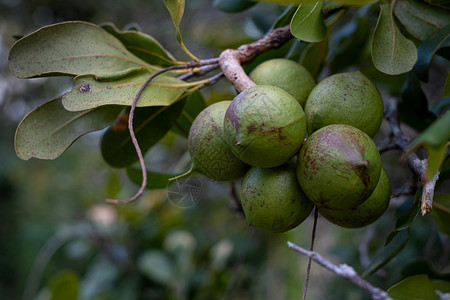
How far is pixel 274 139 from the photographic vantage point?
Answer: 66 cm

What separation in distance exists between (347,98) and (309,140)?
123 mm

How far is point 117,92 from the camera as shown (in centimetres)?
81

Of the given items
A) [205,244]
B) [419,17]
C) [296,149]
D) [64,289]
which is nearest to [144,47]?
[296,149]

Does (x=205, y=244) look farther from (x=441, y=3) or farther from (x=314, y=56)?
(x=441, y=3)

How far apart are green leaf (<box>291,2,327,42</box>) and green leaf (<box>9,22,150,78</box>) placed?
0.35 metres

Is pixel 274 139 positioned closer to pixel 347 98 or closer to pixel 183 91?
pixel 347 98

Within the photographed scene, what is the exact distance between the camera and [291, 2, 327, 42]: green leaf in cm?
80

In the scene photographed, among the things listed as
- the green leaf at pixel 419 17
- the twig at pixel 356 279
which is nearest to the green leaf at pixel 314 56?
the green leaf at pixel 419 17

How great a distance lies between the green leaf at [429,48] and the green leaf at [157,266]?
50.1 inches

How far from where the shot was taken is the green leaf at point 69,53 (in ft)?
2.71

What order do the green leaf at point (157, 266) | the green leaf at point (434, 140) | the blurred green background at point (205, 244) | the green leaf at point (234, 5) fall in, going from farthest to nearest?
1. the green leaf at point (157, 266)
2. the blurred green background at point (205, 244)
3. the green leaf at point (234, 5)
4. the green leaf at point (434, 140)

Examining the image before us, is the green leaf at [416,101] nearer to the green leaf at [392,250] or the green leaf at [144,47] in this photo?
the green leaf at [392,250]

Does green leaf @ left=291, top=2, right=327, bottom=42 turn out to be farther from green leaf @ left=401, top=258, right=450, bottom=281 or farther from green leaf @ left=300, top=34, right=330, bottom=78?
green leaf @ left=401, top=258, right=450, bottom=281

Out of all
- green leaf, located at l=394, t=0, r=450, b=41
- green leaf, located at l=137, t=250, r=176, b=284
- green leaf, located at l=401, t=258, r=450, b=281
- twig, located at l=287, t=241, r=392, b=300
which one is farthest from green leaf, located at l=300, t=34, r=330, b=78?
green leaf, located at l=137, t=250, r=176, b=284
